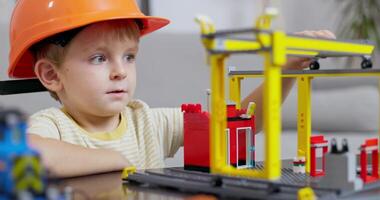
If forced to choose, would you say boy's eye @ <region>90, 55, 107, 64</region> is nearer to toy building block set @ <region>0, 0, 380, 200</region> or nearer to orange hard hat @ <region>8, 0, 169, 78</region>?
orange hard hat @ <region>8, 0, 169, 78</region>

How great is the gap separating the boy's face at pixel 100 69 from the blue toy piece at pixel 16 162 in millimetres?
574

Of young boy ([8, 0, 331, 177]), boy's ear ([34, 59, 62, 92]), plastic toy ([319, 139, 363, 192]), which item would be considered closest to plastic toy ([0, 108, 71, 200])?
plastic toy ([319, 139, 363, 192])

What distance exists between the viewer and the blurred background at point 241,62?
7.18 feet

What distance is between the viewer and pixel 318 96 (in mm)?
2717

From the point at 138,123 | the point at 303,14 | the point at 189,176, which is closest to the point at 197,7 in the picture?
the point at 303,14

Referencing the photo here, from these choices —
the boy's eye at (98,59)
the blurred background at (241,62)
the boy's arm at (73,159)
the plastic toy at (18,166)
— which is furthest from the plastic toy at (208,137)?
the blurred background at (241,62)

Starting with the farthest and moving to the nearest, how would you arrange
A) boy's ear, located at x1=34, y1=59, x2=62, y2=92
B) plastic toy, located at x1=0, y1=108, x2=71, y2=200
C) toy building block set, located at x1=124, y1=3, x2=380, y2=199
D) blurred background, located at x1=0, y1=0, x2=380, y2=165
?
blurred background, located at x1=0, y1=0, x2=380, y2=165 < boy's ear, located at x1=34, y1=59, x2=62, y2=92 < toy building block set, located at x1=124, y1=3, x2=380, y2=199 < plastic toy, located at x1=0, y1=108, x2=71, y2=200

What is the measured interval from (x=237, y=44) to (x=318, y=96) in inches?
84.9

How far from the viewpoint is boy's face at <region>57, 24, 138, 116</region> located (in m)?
1.03

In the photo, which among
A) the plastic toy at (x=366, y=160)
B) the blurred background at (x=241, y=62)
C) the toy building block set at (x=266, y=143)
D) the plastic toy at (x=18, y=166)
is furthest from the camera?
the blurred background at (x=241, y=62)

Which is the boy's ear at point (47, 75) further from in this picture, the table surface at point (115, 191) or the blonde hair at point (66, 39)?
the table surface at point (115, 191)

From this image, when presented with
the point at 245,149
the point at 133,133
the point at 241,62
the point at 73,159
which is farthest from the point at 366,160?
the point at 241,62

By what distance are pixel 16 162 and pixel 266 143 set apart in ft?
0.78

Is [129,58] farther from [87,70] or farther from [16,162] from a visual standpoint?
[16,162]
